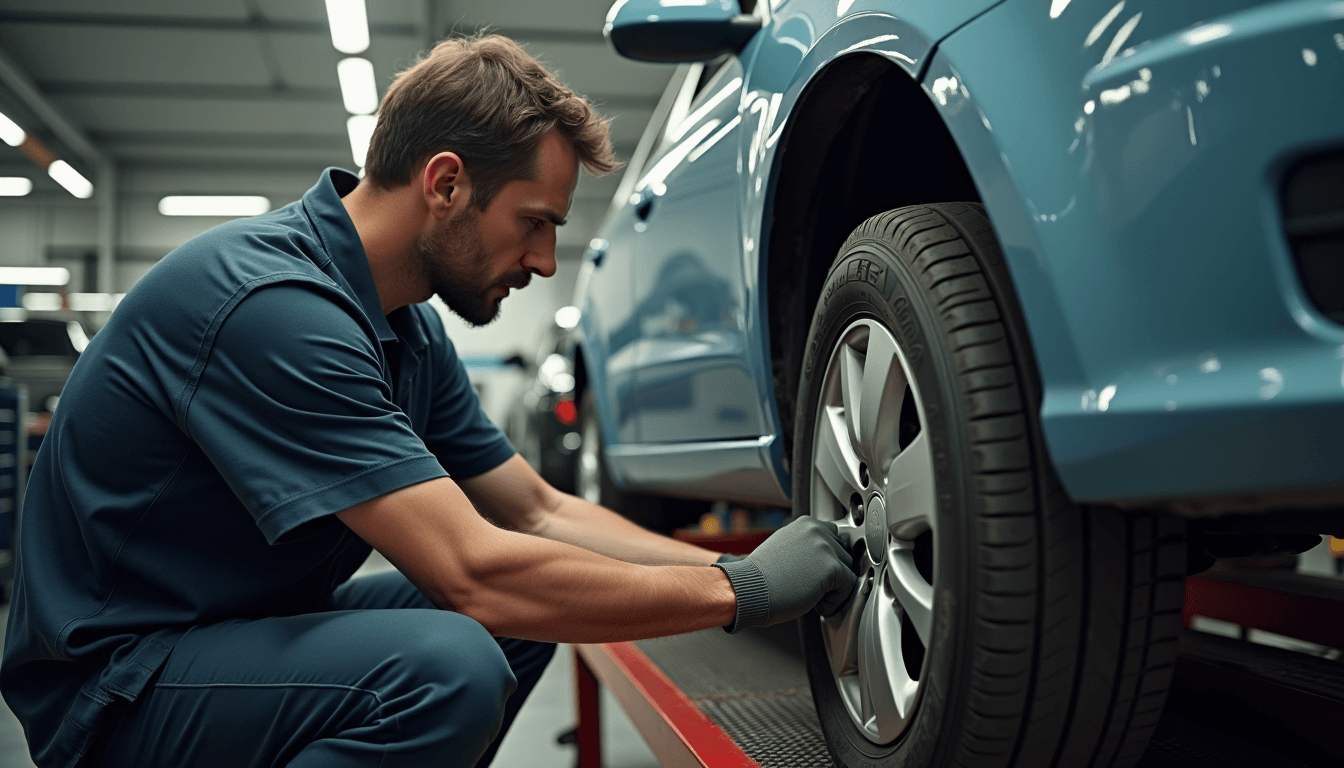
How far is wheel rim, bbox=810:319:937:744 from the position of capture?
89cm

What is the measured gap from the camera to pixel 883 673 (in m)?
0.94

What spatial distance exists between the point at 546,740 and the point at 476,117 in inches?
67.2

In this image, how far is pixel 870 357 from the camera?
95cm

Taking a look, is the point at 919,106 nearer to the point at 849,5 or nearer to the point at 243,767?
the point at 849,5

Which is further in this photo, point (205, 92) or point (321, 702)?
point (205, 92)

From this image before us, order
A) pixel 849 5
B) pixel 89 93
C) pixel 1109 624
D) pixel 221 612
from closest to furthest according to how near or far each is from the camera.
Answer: pixel 1109 624 < pixel 849 5 < pixel 221 612 < pixel 89 93

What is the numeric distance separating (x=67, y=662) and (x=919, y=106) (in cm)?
117

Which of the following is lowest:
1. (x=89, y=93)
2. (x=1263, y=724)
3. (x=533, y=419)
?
(x=1263, y=724)

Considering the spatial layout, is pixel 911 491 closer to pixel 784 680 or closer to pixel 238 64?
Result: pixel 784 680

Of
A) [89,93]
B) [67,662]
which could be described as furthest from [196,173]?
[67,662]

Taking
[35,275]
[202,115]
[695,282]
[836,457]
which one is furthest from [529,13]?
[35,275]

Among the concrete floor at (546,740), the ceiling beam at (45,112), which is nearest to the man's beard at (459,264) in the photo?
the concrete floor at (546,740)

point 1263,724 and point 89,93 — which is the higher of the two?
point 89,93

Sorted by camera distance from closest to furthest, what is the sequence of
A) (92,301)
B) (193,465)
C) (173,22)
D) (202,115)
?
(193,465), (173,22), (202,115), (92,301)
